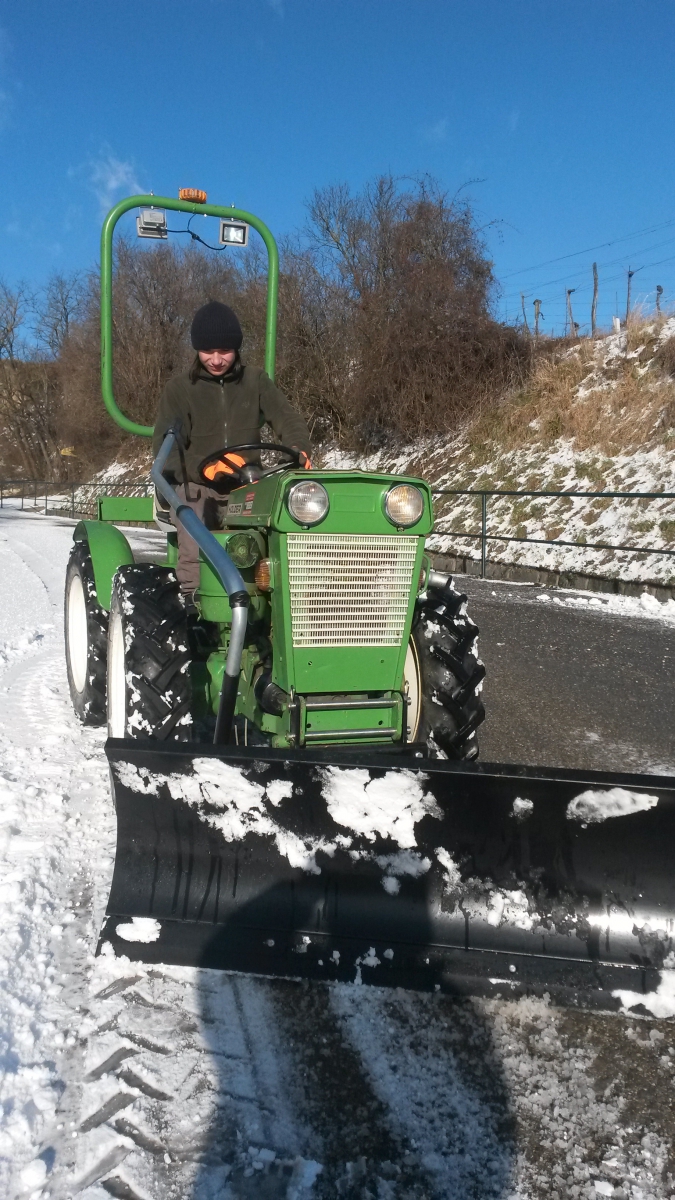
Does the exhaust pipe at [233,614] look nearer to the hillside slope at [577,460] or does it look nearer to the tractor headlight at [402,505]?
the tractor headlight at [402,505]

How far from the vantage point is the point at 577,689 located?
6059mm

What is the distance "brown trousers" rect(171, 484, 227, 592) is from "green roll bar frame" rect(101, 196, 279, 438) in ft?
2.93

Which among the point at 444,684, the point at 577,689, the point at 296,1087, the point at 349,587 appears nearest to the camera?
the point at 296,1087

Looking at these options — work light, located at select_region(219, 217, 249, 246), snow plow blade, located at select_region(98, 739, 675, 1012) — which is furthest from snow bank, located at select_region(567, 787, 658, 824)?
work light, located at select_region(219, 217, 249, 246)

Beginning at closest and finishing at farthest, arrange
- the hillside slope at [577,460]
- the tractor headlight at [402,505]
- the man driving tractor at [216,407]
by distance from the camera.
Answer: the tractor headlight at [402,505] → the man driving tractor at [216,407] → the hillside slope at [577,460]

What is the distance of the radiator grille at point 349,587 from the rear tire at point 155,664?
1.55ft

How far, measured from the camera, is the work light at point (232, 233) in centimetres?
477

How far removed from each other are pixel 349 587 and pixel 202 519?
1.03 meters

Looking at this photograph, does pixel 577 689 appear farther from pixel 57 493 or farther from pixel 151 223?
pixel 57 493

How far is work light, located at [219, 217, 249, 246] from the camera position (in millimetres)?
4770

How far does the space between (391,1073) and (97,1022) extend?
2.39ft

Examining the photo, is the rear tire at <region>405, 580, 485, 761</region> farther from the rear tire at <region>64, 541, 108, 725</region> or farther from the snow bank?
the rear tire at <region>64, 541, 108, 725</region>

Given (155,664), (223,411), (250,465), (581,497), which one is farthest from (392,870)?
(581,497)

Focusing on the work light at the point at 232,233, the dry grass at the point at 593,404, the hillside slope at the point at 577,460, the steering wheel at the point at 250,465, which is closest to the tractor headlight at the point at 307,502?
the steering wheel at the point at 250,465
